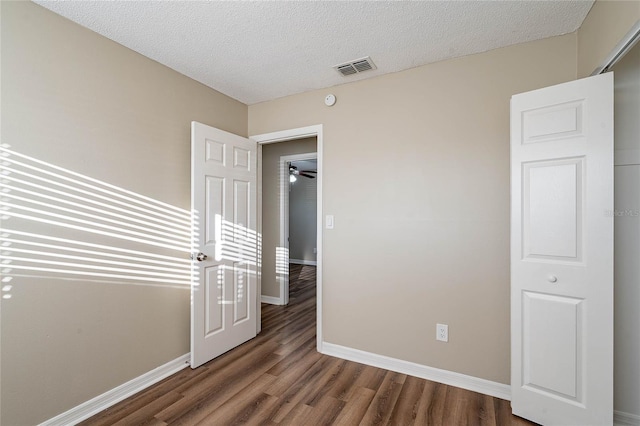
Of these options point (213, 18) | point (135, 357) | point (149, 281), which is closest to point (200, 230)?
point (149, 281)

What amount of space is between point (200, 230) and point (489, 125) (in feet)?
8.27

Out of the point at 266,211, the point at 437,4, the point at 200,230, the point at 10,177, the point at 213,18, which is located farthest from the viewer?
the point at 266,211

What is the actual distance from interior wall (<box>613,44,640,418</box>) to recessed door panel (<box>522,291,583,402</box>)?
33 cm

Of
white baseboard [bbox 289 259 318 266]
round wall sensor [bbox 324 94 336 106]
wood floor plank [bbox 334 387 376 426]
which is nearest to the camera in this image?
wood floor plank [bbox 334 387 376 426]

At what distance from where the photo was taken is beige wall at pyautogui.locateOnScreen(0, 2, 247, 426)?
160 cm

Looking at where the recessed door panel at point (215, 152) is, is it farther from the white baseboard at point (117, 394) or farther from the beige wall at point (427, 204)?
the white baseboard at point (117, 394)

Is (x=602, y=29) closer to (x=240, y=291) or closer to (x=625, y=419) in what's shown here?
(x=625, y=419)

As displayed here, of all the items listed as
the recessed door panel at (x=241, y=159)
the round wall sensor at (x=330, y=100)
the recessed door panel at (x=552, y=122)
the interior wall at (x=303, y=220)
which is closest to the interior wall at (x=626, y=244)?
the recessed door panel at (x=552, y=122)

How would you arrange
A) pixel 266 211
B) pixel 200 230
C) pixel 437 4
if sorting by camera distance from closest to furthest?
pixel 437 4, pixel 200 230, pixel 266 211

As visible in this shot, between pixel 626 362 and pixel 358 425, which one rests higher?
pixel 626 362

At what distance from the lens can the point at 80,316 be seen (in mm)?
1860

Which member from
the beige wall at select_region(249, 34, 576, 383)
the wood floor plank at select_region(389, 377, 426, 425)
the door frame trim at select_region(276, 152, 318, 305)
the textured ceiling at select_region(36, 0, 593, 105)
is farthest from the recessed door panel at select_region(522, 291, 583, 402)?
the door frame trim at select_region(276, 152, 318, 305)

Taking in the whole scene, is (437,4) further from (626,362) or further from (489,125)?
(626,362)

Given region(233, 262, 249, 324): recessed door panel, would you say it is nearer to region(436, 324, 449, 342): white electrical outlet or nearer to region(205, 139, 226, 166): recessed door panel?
region(205, 139, 226, 166): recessed door panel
